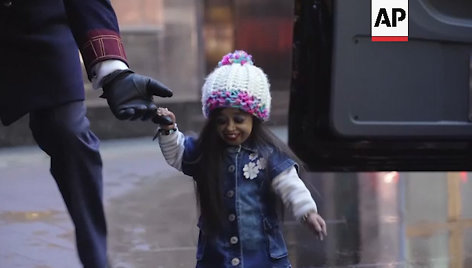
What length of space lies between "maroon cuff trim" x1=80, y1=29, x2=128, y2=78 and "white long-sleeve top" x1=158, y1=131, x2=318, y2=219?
1.13 ft

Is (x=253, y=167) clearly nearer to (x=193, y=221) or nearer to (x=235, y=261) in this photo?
(x=235, y=261)

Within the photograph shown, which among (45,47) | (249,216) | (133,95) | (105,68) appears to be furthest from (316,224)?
(45,47)

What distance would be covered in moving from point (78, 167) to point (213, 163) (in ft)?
1.75

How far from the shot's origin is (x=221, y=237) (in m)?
3.07

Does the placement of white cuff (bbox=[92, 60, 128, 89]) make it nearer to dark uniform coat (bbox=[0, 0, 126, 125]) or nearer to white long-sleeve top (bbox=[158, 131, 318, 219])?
dark uniform coat (bbox=[0, 0, 126, 125])

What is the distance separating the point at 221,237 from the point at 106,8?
94cm

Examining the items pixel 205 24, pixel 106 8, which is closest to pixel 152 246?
pixel 106 8

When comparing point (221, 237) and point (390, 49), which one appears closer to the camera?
point (221, 237)

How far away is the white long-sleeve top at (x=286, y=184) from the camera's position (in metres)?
2.94

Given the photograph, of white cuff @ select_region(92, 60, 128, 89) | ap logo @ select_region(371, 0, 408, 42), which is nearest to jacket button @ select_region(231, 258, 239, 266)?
white cuff @ select_region(92, 60, 128, 89)

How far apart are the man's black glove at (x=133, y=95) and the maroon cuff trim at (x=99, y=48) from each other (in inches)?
4.1

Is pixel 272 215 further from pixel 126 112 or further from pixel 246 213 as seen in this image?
pixel 126 112

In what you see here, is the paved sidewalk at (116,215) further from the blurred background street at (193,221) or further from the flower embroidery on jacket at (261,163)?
the flower embroidery on jacket at (261,163)

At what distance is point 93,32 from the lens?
3.01 m
